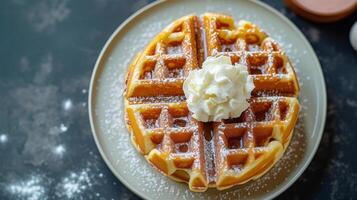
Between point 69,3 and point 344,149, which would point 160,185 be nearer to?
point 344,149

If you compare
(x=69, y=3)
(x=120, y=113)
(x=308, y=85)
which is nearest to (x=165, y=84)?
(x=120, y=113)

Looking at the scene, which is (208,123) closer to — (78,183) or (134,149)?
(134,149)

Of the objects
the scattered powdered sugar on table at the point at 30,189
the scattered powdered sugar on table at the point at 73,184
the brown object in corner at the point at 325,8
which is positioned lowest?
the scattered powdered sugar on table at the point at 73,184

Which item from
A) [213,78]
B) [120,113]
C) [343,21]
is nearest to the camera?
[213,78]

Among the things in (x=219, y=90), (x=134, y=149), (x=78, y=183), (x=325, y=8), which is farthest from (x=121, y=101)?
(x=325, y=8)

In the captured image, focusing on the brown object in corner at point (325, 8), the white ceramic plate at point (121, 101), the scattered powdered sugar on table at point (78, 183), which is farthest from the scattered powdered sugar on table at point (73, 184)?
the brown object in corner at point (325, 8)

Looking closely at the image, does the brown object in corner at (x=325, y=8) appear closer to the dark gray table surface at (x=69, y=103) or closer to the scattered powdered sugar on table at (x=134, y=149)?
the dark gray table surface at (x=69, y=103)
